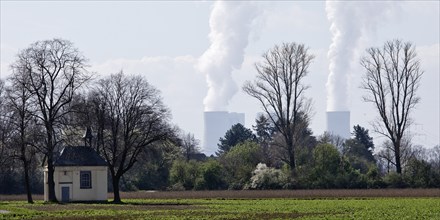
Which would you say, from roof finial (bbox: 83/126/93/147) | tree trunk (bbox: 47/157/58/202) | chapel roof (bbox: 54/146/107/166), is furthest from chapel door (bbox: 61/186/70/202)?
roof finial (bbox: 83/126/93/147)

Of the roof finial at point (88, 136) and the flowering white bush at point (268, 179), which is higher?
the roof finial at point (88, 136)

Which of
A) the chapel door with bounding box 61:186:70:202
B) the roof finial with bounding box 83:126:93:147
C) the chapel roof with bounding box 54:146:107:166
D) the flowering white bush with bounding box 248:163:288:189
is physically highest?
the roof finial with bounding box 83:126:93:147

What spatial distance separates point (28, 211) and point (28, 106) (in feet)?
72.4

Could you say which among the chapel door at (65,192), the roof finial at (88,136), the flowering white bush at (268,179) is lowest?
the chapel door at (65,192)

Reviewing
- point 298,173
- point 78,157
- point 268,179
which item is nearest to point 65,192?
point 78,157

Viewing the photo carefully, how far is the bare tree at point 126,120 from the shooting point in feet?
269

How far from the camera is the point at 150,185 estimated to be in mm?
112312

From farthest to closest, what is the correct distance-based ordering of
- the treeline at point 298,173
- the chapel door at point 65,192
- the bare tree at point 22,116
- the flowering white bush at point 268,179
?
1. the flowering white bush at point 268,179
2. the treeline at point 298,173
3. the chapel door at point 65,192
4. the bare tree at point 22,116

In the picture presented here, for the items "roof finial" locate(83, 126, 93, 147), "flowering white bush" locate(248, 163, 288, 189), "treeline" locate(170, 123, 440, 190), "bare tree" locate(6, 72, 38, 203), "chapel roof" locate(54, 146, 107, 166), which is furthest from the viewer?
"flowering white bush" locate(248, 163, 288, 189)

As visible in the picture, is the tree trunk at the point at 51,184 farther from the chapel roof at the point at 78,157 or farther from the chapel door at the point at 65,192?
the chapel roof at the point at 78,157

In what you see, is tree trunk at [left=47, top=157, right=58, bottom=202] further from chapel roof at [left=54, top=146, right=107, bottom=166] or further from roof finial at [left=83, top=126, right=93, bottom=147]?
roof finial at [left=83, top=126, right=93, bottom=147]

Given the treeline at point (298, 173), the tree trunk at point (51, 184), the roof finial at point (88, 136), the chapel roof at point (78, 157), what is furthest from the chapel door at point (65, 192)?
the treeline at point (298, 173)

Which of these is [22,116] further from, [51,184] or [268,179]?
[268,179]

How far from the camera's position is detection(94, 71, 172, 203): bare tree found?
8206 cm
